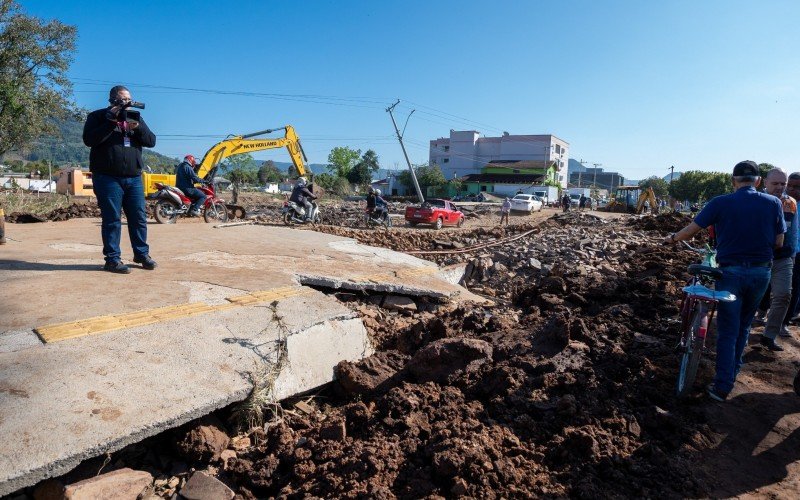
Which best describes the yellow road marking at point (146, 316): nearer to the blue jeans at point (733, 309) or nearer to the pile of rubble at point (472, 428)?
the pile of rubble at point (472, 428)

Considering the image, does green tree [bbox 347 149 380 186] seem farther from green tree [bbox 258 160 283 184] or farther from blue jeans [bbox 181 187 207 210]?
blue jeans [bbox 181 187 207 210]

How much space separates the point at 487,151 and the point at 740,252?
79551 millimetres

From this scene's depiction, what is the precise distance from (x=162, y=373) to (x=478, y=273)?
6778mm

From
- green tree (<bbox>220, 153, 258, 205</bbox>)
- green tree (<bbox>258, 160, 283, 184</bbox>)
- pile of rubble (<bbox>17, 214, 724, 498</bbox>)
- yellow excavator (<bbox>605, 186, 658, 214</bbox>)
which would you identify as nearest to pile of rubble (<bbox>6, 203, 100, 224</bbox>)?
pile of rubble (<bbox>17, 214, 724, 498</bbox>)

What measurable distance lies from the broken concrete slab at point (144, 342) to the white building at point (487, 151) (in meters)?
73.4

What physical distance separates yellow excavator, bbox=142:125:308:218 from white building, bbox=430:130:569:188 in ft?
200

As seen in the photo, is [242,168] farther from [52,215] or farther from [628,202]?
[52,215]

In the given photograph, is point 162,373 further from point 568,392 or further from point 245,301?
point 568,392

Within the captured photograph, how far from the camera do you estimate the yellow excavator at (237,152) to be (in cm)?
1564

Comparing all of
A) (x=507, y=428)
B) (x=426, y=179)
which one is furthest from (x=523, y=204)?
(x=426, y=179)

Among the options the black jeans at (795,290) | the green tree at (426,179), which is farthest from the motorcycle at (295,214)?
the green tree at (426,179)

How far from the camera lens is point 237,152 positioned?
17.0m

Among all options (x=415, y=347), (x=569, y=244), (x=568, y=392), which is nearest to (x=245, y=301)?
(x=415, y=347)

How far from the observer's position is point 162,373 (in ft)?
9.41
